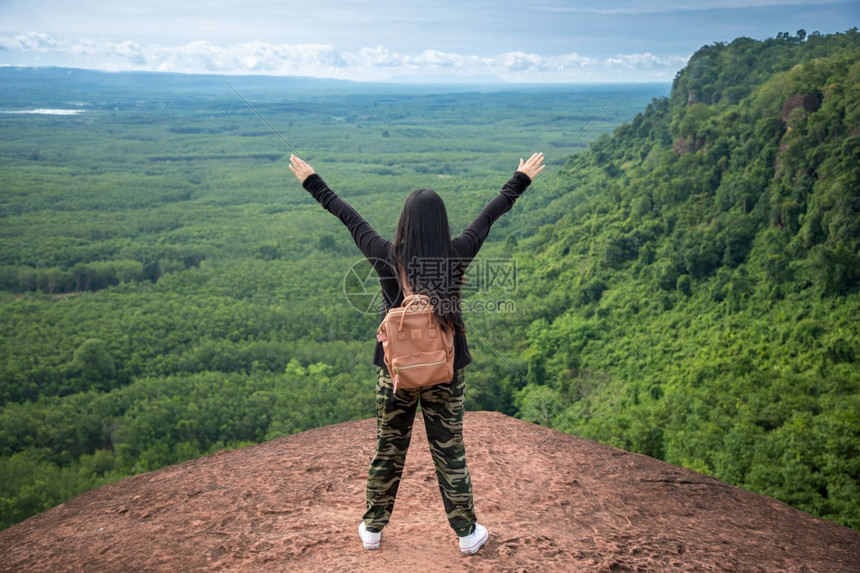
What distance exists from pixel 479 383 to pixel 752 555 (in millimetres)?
27991

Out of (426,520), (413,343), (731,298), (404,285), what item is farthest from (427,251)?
(731,298)

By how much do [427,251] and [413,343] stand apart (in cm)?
64

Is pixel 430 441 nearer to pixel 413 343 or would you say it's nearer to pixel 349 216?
pixel 413 343

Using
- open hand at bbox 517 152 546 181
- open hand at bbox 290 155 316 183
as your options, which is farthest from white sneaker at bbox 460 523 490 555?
open hand at bbox 290 155 316 183

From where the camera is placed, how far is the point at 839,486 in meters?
17.1

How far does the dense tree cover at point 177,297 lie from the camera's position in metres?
31.1

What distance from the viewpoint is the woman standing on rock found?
4.47 metres

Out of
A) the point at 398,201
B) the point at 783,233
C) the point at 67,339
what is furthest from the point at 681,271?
the point at 398,201

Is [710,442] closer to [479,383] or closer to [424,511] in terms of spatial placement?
[479,383]

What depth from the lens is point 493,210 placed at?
16.3 feet

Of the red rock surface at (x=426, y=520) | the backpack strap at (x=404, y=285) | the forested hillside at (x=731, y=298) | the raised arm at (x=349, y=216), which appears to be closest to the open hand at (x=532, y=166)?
the raised arm at (x=349, y=216)

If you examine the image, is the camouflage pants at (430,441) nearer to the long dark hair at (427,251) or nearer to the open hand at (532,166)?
the long dark hair at (427,251)

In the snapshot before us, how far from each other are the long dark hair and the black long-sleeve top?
0.39 ft

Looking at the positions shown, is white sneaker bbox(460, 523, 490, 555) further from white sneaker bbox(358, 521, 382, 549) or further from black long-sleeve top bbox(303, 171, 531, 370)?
black long-sleeve top bbox(303, 171, 531, 370)
